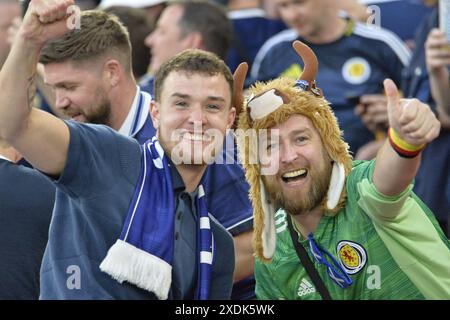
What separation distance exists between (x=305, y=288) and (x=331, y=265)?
22 cm

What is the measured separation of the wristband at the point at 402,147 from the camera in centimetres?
417

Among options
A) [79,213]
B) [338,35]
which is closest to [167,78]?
[79,213]

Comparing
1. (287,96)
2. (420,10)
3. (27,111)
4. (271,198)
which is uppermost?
(27,111)

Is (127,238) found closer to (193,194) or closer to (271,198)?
(193,194)

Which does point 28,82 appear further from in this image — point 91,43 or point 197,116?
point 91,43

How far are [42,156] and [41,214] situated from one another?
3.24 ft

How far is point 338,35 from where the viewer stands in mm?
7422

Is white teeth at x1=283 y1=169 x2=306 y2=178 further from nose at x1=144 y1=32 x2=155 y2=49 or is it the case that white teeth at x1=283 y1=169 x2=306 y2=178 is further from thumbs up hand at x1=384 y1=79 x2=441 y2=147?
nose at x1=144 y1=32 x2=155 y2=49

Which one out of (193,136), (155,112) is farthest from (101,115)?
(193,136)

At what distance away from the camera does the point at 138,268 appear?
4.31 metres

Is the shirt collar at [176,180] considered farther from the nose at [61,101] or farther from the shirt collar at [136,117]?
the nose at [61,101]

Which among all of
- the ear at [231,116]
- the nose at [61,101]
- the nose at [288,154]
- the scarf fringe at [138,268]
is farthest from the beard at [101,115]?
the scarf fringe at [138,268]

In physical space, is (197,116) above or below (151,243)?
above

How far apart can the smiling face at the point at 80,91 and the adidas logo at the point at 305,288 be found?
1.37m
